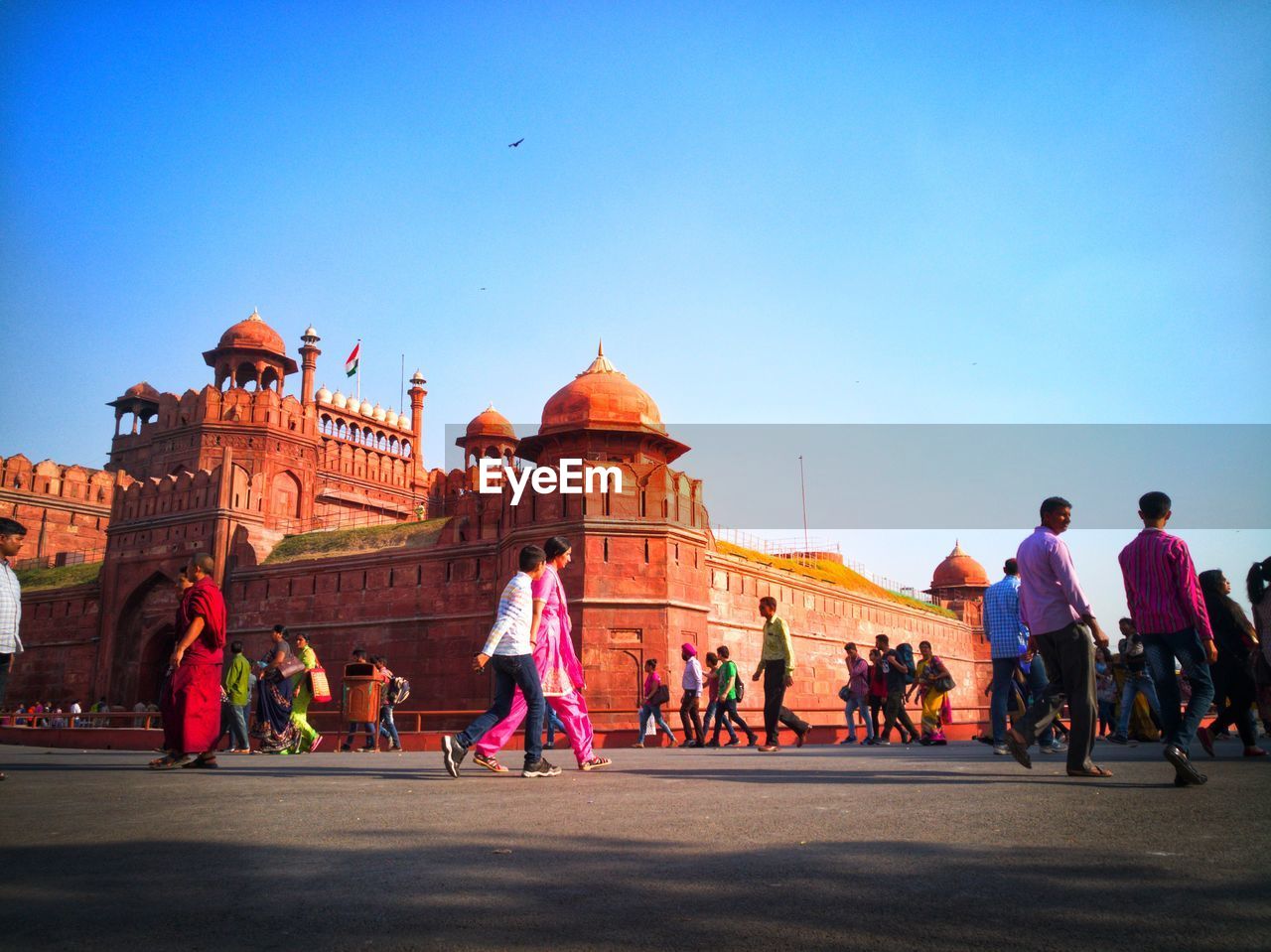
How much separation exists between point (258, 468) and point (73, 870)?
3656 cm

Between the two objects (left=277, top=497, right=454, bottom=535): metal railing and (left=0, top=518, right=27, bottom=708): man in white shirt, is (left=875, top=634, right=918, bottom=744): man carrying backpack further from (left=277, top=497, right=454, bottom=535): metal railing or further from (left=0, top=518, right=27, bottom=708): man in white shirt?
(left=277, top=497, right=454, bottom=535): metal railing

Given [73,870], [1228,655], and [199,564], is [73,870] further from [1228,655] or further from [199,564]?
[1228,655]

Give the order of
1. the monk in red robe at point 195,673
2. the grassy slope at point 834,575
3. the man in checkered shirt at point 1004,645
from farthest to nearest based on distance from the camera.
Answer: the grassy slope at point 834,575
the man in checkered shirt at point 1004,645
the monk in red robe at point 195,673

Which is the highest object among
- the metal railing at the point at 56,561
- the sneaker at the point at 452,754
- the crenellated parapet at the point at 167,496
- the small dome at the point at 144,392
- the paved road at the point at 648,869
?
the small dome at the point at 144,392

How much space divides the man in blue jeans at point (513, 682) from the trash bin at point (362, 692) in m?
7.30

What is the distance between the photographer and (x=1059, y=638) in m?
5.87

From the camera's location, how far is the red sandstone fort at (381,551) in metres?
22.5

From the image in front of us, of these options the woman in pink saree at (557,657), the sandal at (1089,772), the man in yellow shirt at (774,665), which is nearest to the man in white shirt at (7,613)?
the woman in pink saree at (557,657)

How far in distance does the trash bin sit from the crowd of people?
3.67ft

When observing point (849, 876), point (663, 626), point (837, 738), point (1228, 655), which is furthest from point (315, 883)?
point (663, 626)

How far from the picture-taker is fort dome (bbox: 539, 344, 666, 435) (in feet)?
80.7

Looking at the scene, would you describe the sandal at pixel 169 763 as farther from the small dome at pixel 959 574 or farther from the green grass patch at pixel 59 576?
the small dome at pixel 959 574

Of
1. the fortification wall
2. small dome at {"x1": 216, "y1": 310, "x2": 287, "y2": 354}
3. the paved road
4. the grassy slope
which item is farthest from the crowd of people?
the fortification wall

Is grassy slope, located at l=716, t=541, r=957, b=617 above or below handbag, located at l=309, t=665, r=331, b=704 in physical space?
above
